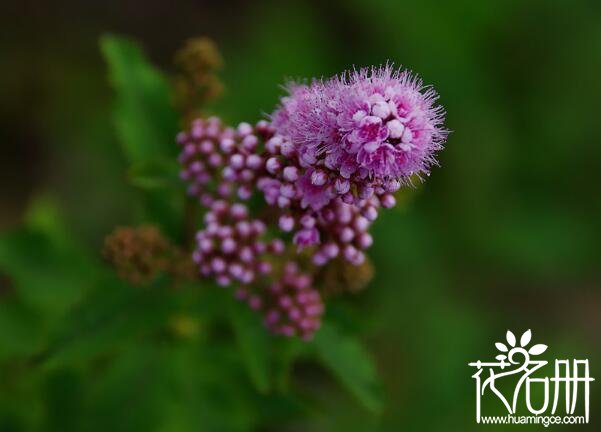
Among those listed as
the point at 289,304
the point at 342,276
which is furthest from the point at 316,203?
the point at 342,276

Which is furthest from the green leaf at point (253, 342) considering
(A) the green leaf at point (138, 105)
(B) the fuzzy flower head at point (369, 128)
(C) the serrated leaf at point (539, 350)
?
(C) the serrated leaf at point (539, 350)

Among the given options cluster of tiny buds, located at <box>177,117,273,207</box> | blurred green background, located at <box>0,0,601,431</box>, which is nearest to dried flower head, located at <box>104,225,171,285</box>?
cluster of tiny buds, located at <box>177,117,273,207</box>

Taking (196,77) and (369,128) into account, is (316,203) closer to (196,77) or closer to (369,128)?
(369,128)

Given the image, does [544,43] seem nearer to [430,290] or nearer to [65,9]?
[430,290]

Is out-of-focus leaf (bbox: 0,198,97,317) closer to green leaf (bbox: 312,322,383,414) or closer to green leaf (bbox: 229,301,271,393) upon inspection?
green leaf (bbox: 229,301,271,393)

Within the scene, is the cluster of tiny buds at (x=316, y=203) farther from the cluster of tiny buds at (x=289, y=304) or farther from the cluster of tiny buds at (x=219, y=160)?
the cluster of tiny buds at (x=289, y=304)

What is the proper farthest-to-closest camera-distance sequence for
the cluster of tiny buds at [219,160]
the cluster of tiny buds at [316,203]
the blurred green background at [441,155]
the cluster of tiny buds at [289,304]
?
the blurred green background at [441,155], the cluster of tiny buds at [289,304], the cluster of tiny buds at [219,160], the cluster of tiny buds at [316,203]
